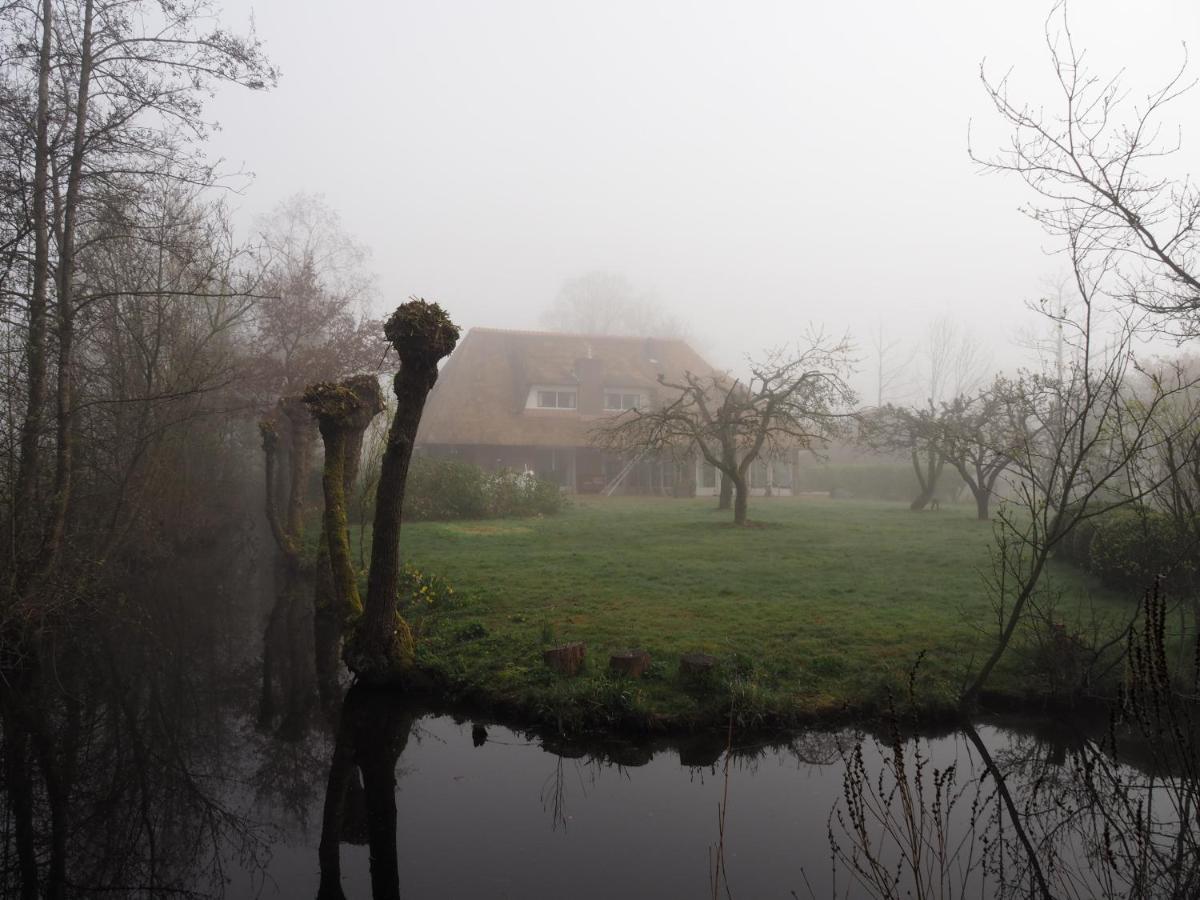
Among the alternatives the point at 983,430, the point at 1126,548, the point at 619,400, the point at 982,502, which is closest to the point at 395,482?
the point at 1126,548

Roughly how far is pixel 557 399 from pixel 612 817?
103 feet

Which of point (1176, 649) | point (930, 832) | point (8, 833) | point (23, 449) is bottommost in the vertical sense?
point (8, 833)

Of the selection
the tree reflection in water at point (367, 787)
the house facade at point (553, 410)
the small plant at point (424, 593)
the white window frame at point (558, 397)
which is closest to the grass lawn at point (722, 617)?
the small plant at point (424, 593)

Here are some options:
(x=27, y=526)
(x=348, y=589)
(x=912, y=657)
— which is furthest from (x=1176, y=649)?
(x=27, y=526)

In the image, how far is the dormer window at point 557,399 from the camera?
120ft

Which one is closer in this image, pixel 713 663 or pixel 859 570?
pixel 713 663

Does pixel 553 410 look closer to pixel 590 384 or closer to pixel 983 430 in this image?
pixel 590 384

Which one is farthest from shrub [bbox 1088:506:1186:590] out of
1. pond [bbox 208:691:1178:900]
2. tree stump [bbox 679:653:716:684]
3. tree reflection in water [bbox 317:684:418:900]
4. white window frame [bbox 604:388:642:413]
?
white window frame [bbox 604:388:642:413]

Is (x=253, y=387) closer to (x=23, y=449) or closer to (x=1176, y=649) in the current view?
(x=23, y=449)

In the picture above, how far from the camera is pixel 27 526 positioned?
8609 mm

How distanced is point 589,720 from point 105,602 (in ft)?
25.8

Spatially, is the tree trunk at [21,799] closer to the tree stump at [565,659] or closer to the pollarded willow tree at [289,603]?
the pollarded willow tree at [289,603]

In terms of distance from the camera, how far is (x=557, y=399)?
36.7 metres

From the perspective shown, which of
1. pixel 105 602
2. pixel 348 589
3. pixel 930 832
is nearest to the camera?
pixel 930 832
